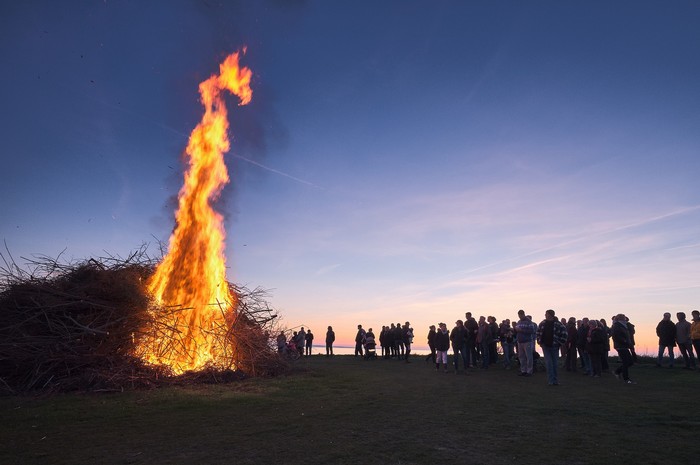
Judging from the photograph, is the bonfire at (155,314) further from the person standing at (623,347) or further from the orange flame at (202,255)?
the person standing at (623,347)

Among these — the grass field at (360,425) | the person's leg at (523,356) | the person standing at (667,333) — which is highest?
the person standing at (667,333)

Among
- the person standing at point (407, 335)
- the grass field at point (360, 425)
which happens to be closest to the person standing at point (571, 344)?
the grass field at point (360, 425)

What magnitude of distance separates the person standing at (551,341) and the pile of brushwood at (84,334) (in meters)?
8.91

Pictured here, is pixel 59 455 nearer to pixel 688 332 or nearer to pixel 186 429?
pixel 186 429

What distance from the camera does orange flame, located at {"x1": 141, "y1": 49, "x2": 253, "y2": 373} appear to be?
14281mm

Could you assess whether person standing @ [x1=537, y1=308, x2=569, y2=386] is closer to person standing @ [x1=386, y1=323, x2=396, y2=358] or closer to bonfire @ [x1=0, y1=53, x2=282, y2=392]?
bonfire @ [x1=0, y1=53, x2=282, y2=392]

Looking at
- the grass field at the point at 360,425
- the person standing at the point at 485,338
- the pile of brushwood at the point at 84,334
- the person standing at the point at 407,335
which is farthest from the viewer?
the person standing at the point at 407,335

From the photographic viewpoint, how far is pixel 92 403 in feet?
30.8

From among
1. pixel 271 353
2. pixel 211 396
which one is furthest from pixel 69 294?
pixel 271 353

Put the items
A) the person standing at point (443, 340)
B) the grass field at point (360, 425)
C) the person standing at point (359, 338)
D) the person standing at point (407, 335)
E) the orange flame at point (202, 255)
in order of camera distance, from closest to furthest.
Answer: the grass field at point (360, 425) → the orange flame at point (202, 255) → the person standing at point (443, 340) → the person standing at point (407, 335) → the person standing at point (359, 338)

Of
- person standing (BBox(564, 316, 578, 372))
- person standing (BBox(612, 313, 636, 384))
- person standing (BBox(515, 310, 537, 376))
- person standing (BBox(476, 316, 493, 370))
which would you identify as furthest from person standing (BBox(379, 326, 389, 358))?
person standing (BBox(612, 313, 636, 384))

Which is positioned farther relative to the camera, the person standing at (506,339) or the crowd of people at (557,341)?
the person standing at (506,339)

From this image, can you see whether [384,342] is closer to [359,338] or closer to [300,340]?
[359,338]

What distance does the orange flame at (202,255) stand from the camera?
562 inches
